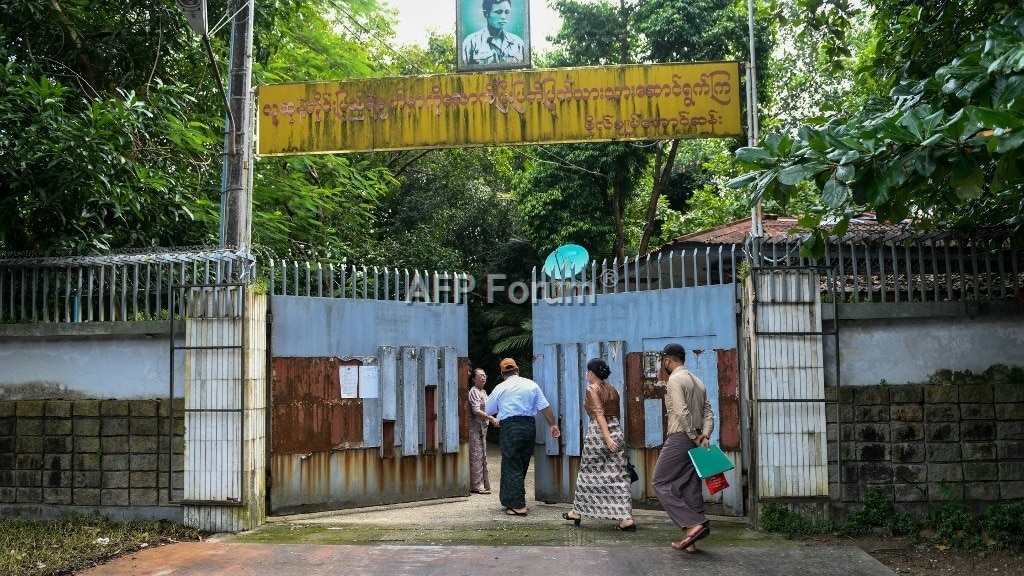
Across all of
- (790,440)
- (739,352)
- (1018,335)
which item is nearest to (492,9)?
(739,352)

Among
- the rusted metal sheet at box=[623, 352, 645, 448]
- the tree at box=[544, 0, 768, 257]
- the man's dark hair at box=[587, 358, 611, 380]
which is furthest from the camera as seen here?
the tree at box=[544, 0, 768, 257]

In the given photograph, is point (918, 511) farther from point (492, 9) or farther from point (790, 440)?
point (492, 9)

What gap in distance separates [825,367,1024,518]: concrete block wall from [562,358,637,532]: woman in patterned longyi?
1738 mm

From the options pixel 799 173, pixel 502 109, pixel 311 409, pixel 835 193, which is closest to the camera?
pixel 835 193

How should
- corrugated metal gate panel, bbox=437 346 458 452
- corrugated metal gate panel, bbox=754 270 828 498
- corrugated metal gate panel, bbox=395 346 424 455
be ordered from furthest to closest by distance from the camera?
corrugated metal gate panel, bbox=437 346 458 452 → corrugated metal gate panel, bbox=395 346 424 455 → corrugated metal gate panel, bbox=754 270 828 498

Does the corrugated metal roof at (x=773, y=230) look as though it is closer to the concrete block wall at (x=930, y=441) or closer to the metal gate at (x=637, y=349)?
the metal gate at (x=637, y=349)

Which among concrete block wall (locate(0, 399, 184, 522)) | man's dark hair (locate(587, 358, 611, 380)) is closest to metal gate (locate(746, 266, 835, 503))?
man's dark hair (locate(587, 358, 611, 380))

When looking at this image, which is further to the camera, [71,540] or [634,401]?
[634,401]

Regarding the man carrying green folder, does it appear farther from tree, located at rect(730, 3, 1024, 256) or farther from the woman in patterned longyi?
tree, located at rect(730, 3, 1024, 256)

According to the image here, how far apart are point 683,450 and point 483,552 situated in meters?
1.74

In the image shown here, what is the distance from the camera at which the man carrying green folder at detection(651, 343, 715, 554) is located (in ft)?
24.1

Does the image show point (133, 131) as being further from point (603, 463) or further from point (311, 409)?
point (603, 463)

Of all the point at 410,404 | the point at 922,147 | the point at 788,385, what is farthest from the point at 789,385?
the point at 410,404

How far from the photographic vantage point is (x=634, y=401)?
29.8 ft
